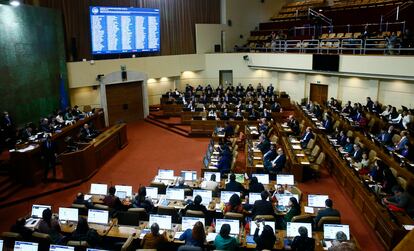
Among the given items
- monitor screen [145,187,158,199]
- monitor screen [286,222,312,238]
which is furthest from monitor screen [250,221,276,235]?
monitor screen [145,187,158,199]

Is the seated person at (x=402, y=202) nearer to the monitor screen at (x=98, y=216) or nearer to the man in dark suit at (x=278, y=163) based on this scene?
the man in dark suit at (x=278, y=163)

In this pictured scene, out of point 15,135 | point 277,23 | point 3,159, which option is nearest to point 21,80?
point 15,135

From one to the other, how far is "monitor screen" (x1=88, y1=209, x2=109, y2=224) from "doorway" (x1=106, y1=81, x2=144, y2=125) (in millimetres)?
13648

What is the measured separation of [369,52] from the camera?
1769cm

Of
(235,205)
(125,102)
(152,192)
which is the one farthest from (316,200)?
(125,102)

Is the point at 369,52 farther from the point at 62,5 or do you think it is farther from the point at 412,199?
the point at 62,5

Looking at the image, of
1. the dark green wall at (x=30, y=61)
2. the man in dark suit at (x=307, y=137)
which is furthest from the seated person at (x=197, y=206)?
Result: the dark green wall at (x=30, y=61)

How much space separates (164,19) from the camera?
919 inches

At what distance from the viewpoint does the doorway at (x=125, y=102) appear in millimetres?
21078

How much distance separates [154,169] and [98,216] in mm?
5598

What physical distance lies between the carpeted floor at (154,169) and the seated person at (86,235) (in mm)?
3605

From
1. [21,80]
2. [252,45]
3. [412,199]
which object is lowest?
[412,199]

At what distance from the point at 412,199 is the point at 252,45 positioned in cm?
2013

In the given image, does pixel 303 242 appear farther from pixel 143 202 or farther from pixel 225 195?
pixel 143 202
